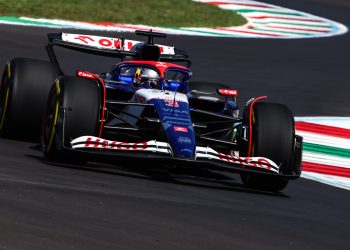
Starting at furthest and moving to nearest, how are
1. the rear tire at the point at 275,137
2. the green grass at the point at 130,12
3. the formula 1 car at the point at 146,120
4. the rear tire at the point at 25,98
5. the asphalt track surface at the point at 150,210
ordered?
the green grass at the point at 130,12 → the rear tire at the point at 25,98 → the rear tire at the point at 275,137 → the formula 1 car at the point at 146,120 → the asphalt track surface at the point at 150,210

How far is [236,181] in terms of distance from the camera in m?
10.8

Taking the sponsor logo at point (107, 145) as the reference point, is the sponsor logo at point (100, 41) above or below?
above

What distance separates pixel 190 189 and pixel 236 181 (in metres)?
1.45

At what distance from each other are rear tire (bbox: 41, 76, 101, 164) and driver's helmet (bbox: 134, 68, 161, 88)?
1.41 meters

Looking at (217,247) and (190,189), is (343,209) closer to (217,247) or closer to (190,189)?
(190,189)

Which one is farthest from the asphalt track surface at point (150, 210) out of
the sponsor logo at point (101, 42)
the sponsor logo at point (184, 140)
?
the sponsor logo at point (101, 42)

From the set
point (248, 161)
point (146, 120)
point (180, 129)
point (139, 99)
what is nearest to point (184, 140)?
point (180, 129)

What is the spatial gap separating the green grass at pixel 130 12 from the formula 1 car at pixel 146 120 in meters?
10.7

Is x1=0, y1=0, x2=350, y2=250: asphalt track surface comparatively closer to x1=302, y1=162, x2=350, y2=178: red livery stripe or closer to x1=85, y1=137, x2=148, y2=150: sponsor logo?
x1=85, y1=137, x2=148, y2=150: sponsor logo

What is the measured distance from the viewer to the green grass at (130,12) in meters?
22.4

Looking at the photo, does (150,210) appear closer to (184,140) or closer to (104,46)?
(184,140)

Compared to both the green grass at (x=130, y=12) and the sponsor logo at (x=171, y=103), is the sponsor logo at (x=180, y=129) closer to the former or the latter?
the sponsor logo at (x=171, y=103)

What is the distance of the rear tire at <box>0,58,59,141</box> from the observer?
10820 mm

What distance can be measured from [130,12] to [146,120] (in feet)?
46.9
